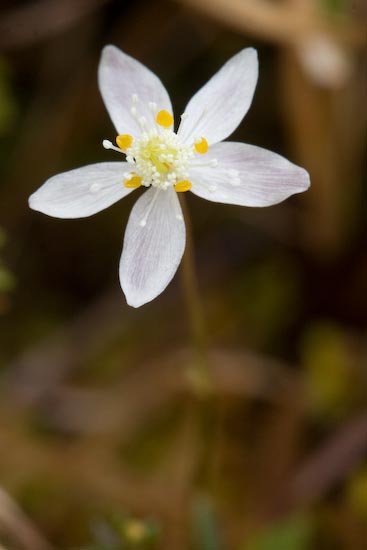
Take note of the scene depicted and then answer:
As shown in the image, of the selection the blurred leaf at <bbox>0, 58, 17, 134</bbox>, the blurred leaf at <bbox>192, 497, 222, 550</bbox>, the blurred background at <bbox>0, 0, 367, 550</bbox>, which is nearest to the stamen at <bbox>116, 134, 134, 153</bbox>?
the blurred background at <bbox>0, 0, 367, 550</bbox>

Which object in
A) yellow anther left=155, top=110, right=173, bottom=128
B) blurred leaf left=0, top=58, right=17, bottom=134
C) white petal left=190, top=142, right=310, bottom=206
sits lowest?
white petal left=190, top=142, right=310, bottom=206

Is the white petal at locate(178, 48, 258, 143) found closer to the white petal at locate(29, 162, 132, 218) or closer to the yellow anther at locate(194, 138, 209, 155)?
the yellow anther at locate(194, 138, 209, 155)

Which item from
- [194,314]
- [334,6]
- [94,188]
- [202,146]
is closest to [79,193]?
[94,188]

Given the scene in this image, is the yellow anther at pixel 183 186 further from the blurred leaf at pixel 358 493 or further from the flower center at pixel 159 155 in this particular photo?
the blurred leaf at pixel 358 493

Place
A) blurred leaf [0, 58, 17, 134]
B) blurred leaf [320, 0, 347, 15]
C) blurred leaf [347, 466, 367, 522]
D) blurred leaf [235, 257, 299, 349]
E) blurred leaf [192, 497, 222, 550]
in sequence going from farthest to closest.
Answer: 1. blurred leaf [235, 257, 299, 349]
2. blurred leaf [0, 58, 17, 134]
3. blurred leaf [320, 0, 347, 15]
4. blurred leaf [347, 466, 367, 522]
5. blurred leaf [192, 497, 222, 550]

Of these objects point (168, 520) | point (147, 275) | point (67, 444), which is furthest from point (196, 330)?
point (67, 444)

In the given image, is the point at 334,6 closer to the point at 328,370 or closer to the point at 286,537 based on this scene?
the point at 328,370

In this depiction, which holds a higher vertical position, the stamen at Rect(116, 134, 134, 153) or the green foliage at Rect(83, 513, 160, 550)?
the stamen at Rect(116, 134, 134, 153)

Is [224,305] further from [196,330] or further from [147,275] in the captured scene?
[147,275]
